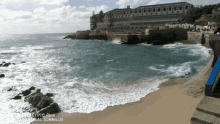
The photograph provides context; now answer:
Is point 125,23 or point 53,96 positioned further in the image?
point 125,23

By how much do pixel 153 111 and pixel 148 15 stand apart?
80162 mm

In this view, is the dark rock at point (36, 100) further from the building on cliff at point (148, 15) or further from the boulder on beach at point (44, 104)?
the building on cliff at point (148, 15)

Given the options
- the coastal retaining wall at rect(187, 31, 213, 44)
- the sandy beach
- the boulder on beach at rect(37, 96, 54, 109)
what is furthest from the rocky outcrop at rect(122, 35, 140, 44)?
the boulder on beach at rect(37, 96, 54, 109)

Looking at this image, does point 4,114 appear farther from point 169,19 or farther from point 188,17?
point 169,19

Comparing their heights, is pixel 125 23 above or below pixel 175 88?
above

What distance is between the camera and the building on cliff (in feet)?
236

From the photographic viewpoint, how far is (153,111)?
6.84 m

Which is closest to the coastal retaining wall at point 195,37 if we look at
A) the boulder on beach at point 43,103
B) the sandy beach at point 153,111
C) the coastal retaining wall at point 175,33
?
the coastal retaining wall at point 175,33

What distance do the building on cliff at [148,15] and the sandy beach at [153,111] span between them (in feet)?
227

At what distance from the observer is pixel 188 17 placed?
60.2 m

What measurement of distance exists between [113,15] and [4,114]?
9237cm

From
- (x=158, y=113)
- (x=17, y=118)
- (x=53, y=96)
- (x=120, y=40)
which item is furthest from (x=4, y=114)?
(x=120, y=40)

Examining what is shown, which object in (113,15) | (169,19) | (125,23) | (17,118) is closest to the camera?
(17,118)

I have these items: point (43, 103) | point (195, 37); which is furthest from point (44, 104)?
point (195, 37)
